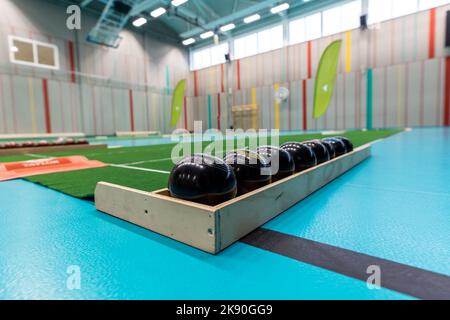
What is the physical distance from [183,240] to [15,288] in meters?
0.54

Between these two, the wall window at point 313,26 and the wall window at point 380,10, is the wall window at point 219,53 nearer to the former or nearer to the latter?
the wall window at point 313,26

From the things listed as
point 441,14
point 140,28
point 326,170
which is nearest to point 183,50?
point 140,28

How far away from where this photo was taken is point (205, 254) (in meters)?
0.96

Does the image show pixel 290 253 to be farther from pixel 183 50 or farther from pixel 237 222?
pixel 183 50

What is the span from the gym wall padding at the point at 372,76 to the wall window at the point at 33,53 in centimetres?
1061

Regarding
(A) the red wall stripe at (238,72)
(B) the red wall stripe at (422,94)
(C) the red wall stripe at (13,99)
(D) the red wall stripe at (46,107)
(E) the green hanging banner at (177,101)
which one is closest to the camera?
(E) the green hanging banner at (177,101)

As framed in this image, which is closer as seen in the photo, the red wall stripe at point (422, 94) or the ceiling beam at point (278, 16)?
the red wall stripe at point (422, 94)

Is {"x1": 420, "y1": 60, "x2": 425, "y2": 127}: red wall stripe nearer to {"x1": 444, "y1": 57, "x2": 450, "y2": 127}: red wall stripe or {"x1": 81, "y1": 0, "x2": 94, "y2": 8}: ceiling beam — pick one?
{"x1": 444, "y1": 57, "x2": 450, "y2": 127}: red wall stripe

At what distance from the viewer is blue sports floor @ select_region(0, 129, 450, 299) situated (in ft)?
2.42

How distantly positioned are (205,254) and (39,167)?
9.29 feet

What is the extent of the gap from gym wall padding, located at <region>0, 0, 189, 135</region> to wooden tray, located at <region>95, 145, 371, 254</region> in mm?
14771

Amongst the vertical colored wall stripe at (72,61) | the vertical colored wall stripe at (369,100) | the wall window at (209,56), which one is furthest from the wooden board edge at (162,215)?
the wall window at (209,56)

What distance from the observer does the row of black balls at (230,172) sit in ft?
3.72

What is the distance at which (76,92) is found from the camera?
14.4 m
